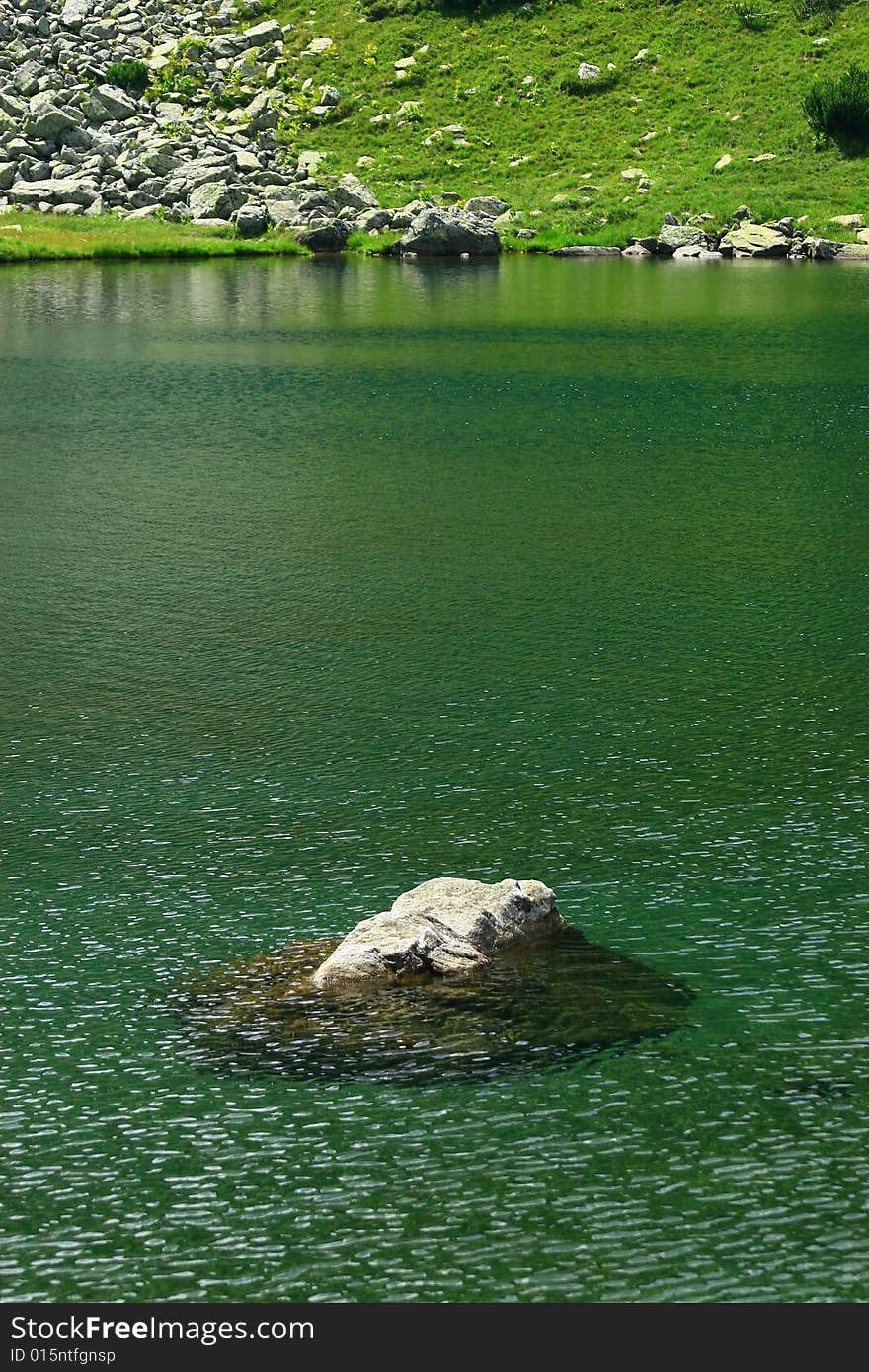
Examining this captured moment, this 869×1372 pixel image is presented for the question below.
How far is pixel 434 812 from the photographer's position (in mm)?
16016

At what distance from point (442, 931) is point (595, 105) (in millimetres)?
96477

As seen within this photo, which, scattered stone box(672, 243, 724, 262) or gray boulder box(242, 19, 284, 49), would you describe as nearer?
scattered stone box(672, 243, 724, 262)

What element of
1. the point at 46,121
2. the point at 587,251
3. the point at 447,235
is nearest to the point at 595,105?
the point at 587,251

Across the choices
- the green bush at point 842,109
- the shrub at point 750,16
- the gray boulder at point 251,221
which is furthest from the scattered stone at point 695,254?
the shrub at point 750,16

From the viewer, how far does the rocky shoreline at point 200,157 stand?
84125 millimetres

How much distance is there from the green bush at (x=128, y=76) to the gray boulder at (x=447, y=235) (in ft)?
100

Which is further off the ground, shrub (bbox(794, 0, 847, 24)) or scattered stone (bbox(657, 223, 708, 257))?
shrub (bbox(794, 0, 847, 24))

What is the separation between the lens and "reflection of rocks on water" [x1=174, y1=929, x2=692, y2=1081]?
11.5 meters

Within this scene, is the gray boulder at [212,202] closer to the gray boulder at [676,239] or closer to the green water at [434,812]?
the gray boulder at [676,239]

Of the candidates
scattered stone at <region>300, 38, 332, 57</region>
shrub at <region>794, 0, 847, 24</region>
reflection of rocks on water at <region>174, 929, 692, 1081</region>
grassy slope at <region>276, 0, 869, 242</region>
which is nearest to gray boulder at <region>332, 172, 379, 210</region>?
grassy slope at <region>276, 0, 869, 242</region>

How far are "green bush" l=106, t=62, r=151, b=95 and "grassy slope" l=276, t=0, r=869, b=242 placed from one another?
1035cm

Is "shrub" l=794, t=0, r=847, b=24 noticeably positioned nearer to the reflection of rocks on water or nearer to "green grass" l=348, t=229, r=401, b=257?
"green grass" l=348, t=229, r=401, b=257

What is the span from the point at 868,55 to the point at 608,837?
310ft

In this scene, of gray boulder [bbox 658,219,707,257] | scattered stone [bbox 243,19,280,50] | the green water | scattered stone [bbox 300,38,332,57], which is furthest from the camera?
scattered stone [bbox 243,19,280,50]
